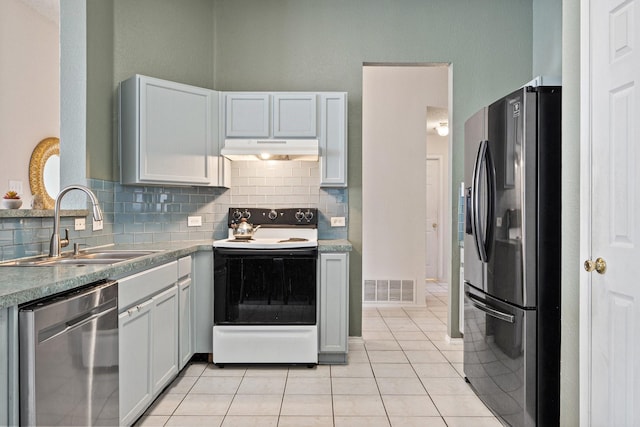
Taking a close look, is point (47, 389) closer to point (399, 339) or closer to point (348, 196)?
point (348, 196)

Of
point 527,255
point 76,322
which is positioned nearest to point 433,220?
point 527,255

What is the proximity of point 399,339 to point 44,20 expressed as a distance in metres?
4.34

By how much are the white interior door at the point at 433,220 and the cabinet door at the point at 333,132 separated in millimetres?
4152

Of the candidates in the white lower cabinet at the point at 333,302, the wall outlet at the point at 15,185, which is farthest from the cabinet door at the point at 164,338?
the wall outlet at the point at 15,185

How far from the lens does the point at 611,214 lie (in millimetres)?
1698

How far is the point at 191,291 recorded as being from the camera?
10.6 feet

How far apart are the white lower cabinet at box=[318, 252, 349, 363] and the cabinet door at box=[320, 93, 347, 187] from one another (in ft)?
2.44

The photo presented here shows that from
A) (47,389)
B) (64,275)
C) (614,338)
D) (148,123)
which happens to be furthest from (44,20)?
(614,338)

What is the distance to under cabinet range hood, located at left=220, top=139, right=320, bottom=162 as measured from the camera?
3471 millimetres

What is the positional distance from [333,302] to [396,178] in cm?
248

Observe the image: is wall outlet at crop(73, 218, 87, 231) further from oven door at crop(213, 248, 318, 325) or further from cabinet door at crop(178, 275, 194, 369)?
oven door at crop(213, 248, 318, 325)

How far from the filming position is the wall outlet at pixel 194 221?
12.4ft

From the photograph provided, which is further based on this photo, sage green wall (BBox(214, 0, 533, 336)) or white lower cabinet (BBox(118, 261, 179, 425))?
sage green wall (BBox(214, 0, 533, 336))

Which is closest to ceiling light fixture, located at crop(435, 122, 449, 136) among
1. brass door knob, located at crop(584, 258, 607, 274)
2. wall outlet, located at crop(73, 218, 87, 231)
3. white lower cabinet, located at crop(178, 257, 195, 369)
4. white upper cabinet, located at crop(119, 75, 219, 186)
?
white upper cabinet, located at crop(119, 75, 219, 186)
